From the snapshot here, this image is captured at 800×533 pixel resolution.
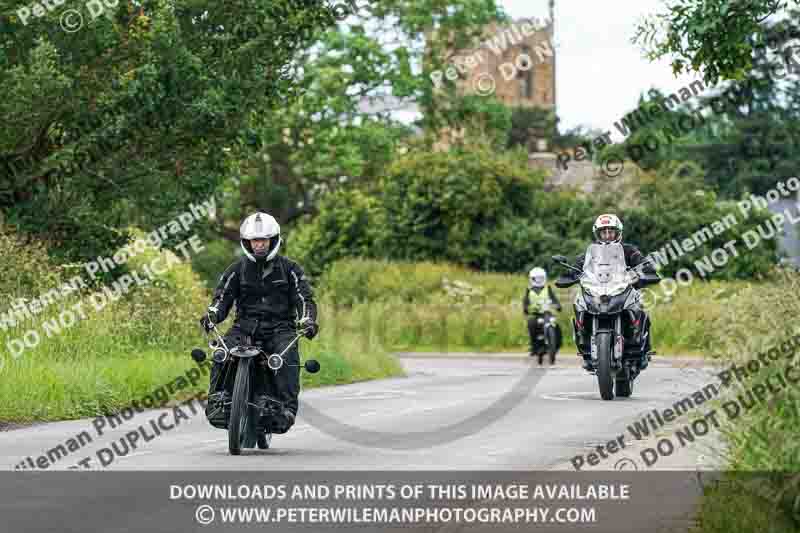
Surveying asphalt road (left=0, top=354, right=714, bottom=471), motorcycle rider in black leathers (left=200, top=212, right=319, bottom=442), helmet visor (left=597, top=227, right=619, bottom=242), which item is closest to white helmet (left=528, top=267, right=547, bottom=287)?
asphalt road (left=0, top=354, right=714, bottom=471)

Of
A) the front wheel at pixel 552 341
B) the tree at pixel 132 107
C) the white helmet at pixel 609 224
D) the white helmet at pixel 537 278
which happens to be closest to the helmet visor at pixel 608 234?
the white helmet at pixel 609 224

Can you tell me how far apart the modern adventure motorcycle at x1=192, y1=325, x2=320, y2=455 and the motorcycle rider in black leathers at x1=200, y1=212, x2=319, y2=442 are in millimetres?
49

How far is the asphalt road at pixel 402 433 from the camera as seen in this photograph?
42.0 ft

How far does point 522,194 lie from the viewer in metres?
55.0

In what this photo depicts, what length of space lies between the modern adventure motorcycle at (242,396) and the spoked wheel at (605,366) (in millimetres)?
5501

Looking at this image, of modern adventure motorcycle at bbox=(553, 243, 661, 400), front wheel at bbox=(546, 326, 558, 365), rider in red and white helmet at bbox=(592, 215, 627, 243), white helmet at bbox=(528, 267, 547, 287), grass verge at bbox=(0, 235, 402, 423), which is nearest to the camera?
grass verge at bbox=(0, 235, 402, 423)

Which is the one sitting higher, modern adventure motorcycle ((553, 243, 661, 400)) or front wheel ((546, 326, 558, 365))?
modern adventure motorcycle ((553, 243, 661, 400))

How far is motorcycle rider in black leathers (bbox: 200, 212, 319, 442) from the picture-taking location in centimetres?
1333

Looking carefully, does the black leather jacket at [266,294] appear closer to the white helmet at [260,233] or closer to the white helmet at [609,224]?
the white helmet at [260,233]

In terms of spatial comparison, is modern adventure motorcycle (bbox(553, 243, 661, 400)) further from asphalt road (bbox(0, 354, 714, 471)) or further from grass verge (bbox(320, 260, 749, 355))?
grass verge (bbox(320, 260, 749, 355))

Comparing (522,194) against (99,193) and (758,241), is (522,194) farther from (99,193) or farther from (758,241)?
(99,193)

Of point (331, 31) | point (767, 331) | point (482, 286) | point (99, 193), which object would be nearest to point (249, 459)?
point (767, 331)

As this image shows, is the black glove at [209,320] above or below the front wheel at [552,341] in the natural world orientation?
above

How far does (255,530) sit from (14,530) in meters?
1.33
